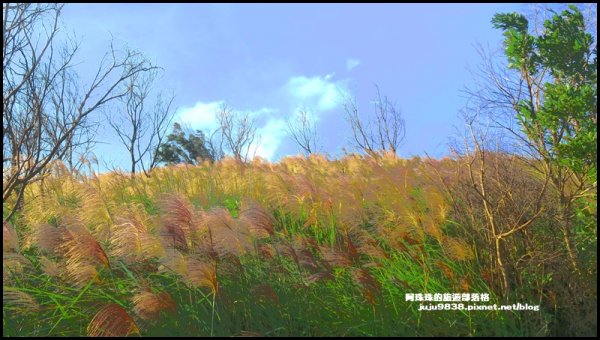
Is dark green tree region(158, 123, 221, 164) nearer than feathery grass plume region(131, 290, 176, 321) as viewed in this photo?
No

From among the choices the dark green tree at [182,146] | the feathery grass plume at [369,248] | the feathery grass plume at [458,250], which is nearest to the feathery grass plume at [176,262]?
the feathery grass plume at [369,248]

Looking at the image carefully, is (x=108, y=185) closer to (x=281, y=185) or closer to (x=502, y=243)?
(x=281, y=185)

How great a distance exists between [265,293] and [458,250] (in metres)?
1.43

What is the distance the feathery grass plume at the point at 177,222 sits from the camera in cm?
350

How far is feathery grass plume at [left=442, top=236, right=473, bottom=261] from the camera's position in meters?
3.77

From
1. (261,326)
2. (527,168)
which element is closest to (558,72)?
(527,168)

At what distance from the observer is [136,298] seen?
119 inches

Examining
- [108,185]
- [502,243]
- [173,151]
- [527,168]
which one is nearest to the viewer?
[502,243]

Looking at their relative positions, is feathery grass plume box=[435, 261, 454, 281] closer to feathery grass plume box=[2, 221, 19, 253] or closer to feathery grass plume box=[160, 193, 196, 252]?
feathery grass plume box=[160, 193, 196, 252]

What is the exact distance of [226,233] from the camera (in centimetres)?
337

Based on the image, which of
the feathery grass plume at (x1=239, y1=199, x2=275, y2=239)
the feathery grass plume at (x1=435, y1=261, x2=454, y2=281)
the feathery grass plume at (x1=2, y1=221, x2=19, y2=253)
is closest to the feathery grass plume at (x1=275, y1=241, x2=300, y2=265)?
the feathery grass plume at (x1=239, y1=199, x2=275, y2=239)

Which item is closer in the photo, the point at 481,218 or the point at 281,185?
the point at 481,218

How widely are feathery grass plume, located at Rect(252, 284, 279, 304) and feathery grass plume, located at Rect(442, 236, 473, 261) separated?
1.35 m

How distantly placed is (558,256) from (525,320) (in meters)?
0.62
